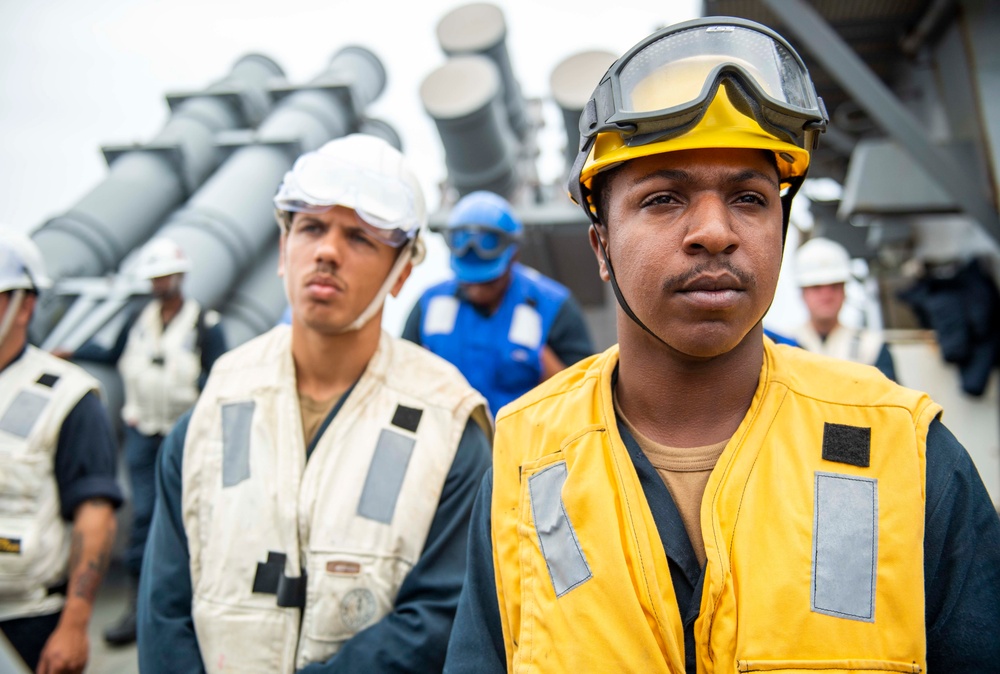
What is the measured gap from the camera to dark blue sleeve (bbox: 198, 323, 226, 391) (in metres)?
4.84

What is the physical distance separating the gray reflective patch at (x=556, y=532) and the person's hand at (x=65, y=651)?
1939 mm

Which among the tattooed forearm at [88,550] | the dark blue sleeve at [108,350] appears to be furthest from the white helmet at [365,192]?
the dark blue sleeve at [108,350]

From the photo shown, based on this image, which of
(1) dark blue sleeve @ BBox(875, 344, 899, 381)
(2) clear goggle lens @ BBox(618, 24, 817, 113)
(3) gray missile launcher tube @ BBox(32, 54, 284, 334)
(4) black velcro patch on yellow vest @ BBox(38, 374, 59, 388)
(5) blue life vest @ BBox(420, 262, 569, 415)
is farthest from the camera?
(3) gray missile launcher tube @ BBox(32, 54, 284, 334)

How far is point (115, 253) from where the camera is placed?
730 centimetres

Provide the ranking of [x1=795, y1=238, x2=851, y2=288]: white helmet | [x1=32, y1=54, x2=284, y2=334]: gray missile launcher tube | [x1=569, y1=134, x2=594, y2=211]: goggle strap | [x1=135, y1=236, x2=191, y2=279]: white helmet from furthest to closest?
[x1=32, y1=54, x2=284, y2=334]: gray missile launcher tube < [x1=135, y1=236, x2=191, y2=279]: white helmet < [x1=795, y1=238, x2=851, y2=288]: white helmet < [x1=569, y1=134, x2=594, y2=211]: goggle strap

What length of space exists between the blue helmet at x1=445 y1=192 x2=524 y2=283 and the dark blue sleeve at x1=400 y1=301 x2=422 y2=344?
305 mm

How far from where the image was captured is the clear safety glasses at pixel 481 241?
396cm

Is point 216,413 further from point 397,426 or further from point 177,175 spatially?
point 177,175

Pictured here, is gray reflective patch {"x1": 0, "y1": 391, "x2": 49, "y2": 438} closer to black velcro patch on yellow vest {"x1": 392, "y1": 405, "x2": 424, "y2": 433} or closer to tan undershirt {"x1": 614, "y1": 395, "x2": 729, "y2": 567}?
black velcro patch on yellow vest {"x1": 392, "y1": 405, "x2": 424, "y2": 433}

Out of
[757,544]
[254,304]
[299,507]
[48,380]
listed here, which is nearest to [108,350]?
[254,304]

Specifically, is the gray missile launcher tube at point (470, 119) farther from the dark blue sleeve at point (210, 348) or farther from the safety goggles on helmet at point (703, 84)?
the safety goggles on helmet at point (703, 84)

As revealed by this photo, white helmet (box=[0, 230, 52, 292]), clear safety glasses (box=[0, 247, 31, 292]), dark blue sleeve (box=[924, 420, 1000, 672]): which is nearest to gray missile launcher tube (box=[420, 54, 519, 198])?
white helmet (box=[0, 230, 52, 292])

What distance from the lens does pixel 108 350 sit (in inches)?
212

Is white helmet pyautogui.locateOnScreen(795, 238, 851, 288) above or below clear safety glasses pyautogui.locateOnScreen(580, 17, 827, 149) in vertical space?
above
